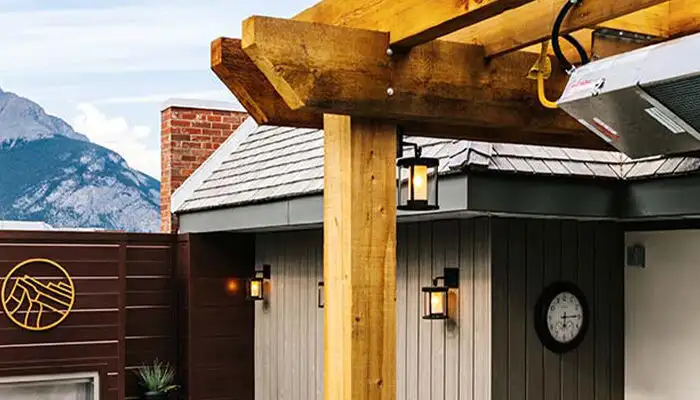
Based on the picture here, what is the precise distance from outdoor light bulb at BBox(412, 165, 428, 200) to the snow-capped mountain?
59.8ft

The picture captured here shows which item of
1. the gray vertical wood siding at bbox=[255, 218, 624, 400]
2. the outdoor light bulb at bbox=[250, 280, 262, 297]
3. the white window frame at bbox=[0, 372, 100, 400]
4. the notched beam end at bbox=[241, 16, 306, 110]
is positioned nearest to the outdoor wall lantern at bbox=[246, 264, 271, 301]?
the outdoor light bulb at bbox=[250, 280, 262, 297]

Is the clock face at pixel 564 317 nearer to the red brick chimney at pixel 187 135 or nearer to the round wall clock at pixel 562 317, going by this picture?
the round wall clock at pixel 562 317

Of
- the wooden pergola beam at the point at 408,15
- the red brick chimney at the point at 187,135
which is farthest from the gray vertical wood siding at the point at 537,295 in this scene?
the red brick chimney at the point at 187,135

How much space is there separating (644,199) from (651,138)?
2476 millimetres

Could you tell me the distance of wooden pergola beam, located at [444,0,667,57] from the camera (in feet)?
8.15

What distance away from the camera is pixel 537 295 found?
522cm

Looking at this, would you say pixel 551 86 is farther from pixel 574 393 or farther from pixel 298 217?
pixel 298 217

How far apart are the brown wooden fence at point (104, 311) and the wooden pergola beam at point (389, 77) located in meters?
5.20

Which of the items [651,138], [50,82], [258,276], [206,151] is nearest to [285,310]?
[258,276]

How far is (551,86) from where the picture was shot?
10.9 feet

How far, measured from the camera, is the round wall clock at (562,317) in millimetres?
5203

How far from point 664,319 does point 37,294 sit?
4880 mm

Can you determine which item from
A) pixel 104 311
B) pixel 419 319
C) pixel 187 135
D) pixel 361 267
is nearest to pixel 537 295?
pixel 419 319

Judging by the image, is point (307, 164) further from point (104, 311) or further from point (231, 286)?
point (104, 311)
